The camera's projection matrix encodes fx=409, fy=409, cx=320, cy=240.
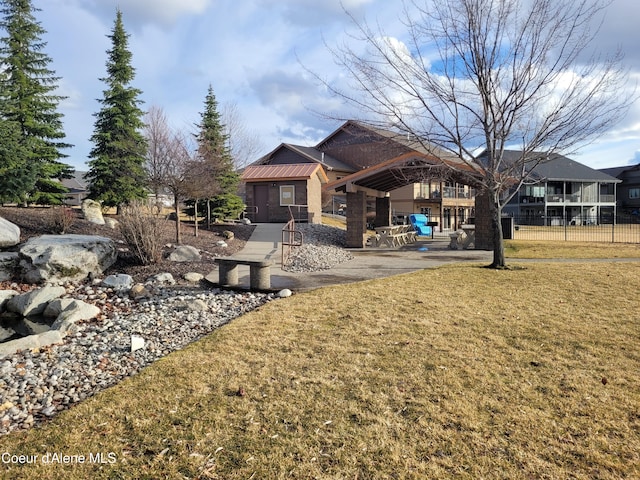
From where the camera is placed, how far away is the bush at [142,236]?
383 inches

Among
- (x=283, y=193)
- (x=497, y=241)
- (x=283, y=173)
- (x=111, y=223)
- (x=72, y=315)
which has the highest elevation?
(x=283, y=173)

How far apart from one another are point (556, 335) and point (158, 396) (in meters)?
4.69

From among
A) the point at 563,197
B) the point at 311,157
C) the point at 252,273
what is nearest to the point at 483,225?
the point at 252,273

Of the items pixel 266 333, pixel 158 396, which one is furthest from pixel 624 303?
pixel 158 396

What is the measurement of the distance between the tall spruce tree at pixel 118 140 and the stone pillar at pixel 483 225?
1264 centimetres

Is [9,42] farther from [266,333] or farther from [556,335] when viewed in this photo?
[556,335]

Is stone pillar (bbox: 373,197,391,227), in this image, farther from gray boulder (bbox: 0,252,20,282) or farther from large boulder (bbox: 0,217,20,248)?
gray boulder (bbox: 0,252,20,282)

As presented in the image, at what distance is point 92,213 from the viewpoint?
554 inches

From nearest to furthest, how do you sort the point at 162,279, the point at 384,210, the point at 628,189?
1. the point at 162,279
2. the point at 384,210
3. the point at 628,189

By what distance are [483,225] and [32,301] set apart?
13.7 metres

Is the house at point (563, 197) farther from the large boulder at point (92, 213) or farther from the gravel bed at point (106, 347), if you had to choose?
the gravel bed at point (106, 347)

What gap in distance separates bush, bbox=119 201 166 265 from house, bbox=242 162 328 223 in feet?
45.0

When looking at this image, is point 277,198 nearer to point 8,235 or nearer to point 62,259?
point 8,235

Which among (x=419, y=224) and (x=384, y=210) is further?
(x=419, y=224)
